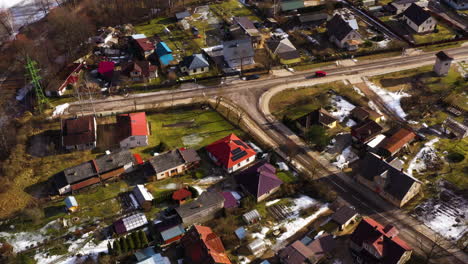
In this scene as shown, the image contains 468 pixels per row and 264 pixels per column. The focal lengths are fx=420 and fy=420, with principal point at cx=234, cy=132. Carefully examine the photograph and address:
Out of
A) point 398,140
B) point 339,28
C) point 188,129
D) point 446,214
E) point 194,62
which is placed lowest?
point 188,129

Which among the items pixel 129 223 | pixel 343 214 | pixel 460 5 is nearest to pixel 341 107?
pixel 343 214

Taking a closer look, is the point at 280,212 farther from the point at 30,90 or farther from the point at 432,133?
the point at 30,90

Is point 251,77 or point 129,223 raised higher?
point 251,77

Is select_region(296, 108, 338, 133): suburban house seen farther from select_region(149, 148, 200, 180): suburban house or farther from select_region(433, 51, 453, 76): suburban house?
select_region(433, 51, 453, 76): suburban house

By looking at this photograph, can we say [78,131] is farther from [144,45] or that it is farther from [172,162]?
[144,45]

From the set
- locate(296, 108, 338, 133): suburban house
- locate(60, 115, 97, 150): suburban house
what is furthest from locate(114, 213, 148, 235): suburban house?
locate(296, 108, 338, 133): suburban house

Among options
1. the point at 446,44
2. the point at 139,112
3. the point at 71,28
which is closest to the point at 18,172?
the point at 139,112
